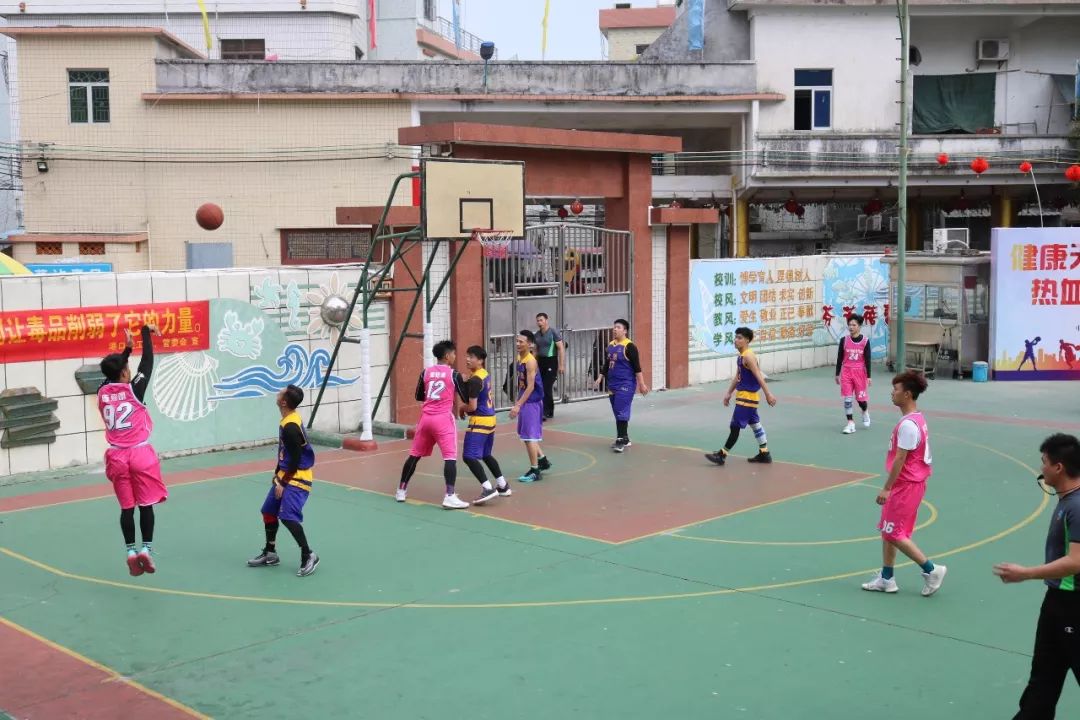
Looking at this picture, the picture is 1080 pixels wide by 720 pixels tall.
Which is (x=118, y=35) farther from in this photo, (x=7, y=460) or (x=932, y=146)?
(x=932, y=146)

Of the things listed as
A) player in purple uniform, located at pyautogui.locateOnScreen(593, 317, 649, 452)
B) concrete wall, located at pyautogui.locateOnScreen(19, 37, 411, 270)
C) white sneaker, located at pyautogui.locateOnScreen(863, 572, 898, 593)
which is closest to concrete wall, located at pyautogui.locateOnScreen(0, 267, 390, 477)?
player in purple uniform, located at pyautogui.locateOnScreen(593, 317, 649, 452)

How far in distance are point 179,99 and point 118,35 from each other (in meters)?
2.08

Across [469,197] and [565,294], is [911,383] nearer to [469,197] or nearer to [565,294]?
[469,197]

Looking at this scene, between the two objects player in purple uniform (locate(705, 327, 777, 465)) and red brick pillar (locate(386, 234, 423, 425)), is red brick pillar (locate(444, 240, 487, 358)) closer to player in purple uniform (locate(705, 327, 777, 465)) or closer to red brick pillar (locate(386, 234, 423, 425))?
red brick pillar (locate(386, 234, 423, 425))

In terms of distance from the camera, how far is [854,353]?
1727cm

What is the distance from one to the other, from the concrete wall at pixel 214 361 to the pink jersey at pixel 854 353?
6766 millimetres

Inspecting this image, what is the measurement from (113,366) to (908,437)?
6.35 metres

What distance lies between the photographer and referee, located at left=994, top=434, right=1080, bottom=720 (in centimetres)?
594

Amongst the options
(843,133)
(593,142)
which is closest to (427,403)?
(593,142)

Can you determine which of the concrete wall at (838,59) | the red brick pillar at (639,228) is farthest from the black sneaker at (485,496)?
the concrete wall at (838,59)

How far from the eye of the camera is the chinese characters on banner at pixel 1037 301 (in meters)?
22.7

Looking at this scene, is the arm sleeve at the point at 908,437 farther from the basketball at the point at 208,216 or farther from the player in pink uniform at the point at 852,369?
the basketball at the point at 208,216

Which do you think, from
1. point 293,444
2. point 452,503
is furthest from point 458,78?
→ point 293,444

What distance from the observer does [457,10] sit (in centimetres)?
4259
